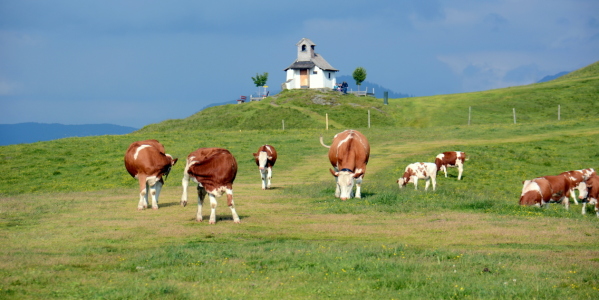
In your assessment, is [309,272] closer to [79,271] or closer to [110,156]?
[79,271]

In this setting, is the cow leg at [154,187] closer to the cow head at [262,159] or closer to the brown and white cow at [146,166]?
the brown and white cow at [146,166]

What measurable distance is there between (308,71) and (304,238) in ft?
327

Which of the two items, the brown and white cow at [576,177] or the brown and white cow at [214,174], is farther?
the brown and white cow at [576,177]

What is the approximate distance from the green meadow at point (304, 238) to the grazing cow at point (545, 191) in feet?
2.14

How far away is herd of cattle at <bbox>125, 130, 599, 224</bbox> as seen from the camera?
19.7 metres

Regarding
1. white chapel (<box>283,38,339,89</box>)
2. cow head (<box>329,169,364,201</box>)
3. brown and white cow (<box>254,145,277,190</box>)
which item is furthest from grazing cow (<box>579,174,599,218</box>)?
white chapel (<box>283,38,339,89</box>)

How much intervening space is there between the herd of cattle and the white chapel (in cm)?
8431

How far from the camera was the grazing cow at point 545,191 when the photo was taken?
2522 centimetres

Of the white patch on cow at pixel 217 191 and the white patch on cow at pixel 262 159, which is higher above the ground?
the white patch on cow at pixel 262 159

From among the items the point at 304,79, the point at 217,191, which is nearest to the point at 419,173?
the point at 217,191

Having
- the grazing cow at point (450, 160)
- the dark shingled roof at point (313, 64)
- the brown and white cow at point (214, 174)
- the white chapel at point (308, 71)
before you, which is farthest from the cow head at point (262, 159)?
the dark shingled roof at point (313, 64)

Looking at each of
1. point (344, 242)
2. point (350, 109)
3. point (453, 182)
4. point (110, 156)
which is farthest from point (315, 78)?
point (344, 242)

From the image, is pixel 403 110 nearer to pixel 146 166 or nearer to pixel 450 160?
pixel 450 160

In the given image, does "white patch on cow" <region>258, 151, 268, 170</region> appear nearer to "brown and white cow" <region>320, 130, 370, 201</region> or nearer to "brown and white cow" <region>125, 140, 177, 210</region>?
"brown and white cow" <region>320, 130, 370, 201</region>
